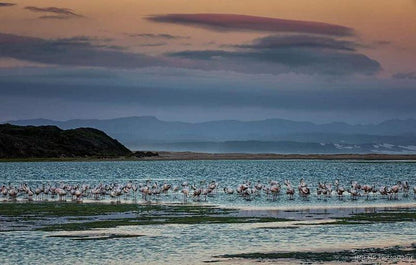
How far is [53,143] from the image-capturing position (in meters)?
182

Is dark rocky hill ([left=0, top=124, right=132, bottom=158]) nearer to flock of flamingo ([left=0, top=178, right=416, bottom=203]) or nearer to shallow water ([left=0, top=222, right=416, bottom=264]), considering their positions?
flock of flamingo ([left=0, top=178, right=416, bottom=203])

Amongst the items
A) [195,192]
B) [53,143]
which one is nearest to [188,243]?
[195,192]

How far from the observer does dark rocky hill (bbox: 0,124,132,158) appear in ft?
561

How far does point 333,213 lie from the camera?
135 ft

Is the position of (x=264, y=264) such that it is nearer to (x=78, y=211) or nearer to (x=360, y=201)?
(x=78, y=211)

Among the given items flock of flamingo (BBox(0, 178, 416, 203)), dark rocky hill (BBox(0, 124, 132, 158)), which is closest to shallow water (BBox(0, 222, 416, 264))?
flock of flamingo (BBox(0, 178, 416, 203))

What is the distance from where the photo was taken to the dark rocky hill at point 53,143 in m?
171

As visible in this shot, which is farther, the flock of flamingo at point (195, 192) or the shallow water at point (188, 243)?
the flock of flamingo at point (195, 192)

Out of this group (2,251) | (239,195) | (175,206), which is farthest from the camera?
(239,195)

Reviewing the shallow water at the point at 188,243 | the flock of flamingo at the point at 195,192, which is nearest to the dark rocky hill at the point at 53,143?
the flock of flamingo at the point at 195,192

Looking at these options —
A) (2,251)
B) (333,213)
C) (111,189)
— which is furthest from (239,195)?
(2,251)

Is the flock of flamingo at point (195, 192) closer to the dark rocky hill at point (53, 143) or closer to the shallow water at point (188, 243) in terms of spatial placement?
the shallow water at point (188, 243)

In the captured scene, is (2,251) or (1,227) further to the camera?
(1,227)

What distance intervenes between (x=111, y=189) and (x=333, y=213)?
2023 centimetres
